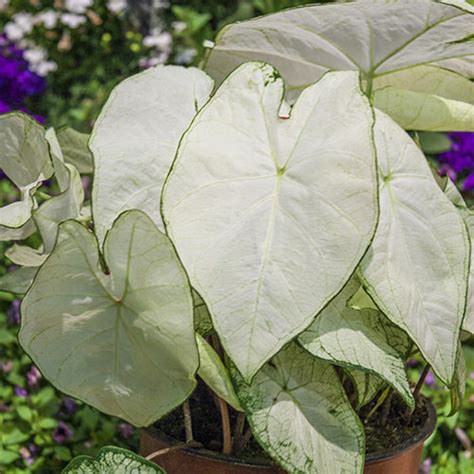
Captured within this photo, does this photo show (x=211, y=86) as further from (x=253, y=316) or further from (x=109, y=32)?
(x=109, y=32)

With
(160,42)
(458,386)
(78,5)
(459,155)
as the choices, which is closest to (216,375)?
(458,386)

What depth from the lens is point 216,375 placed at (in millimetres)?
841

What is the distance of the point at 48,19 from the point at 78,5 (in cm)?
22

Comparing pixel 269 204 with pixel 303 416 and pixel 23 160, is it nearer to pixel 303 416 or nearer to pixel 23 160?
pixel 303 416

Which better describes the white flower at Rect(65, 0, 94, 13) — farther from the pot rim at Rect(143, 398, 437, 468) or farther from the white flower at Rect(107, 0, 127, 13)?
the pot rim at Rect(143, 398, 437, 468)

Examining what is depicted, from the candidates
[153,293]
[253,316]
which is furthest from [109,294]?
[253,316]

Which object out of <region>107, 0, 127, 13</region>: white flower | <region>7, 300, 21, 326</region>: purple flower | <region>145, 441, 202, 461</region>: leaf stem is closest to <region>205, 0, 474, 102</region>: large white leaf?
<region>145, 441, 202, 461</region>: leaf stem

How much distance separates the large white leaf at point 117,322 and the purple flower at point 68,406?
83 cm

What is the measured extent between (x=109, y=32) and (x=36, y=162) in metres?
2.57

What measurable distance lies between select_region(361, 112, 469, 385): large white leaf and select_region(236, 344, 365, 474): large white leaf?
0.12 m

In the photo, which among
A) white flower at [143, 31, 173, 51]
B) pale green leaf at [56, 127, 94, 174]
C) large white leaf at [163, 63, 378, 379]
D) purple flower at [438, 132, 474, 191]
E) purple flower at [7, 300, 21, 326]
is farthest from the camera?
white flower at [143, 31, 173, 51]

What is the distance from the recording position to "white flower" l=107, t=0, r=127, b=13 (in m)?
3.48

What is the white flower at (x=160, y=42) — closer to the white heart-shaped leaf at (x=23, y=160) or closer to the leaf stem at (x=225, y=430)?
the white heart-shaped leaf at (x=23, y=160)

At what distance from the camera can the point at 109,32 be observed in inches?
137
